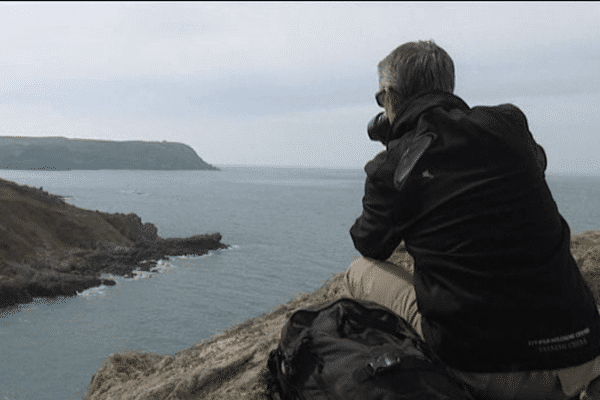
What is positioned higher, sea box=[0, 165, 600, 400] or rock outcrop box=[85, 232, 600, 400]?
rock outcrop box=[85, 232, 600, 400]

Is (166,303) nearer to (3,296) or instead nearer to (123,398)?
(3,296)

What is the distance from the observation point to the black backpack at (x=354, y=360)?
1973 millimetres

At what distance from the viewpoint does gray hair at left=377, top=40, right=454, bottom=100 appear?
7.42ft

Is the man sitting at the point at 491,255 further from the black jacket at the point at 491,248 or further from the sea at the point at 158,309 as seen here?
the sea at the point at 158,309

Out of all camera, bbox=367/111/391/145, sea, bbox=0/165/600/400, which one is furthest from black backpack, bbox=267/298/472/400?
sea, bbox=0/165/600/400

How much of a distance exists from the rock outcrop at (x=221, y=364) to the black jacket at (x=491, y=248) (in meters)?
1.39

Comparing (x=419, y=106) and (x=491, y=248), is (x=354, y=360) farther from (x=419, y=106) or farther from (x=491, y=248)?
(x=419, y=106)

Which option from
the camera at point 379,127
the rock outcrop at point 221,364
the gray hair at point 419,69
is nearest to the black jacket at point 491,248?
the gray hair at point 419,69

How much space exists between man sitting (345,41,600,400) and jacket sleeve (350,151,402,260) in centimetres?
5

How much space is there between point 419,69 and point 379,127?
72 cm

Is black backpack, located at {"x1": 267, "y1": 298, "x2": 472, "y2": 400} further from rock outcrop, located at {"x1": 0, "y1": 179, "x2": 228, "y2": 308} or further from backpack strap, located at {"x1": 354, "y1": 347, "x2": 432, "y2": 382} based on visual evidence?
rock outcrop, located at {"x1": 0, "y1": 179, "x2": 228, "y2": 308}

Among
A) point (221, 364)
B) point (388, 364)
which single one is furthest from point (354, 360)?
point (221, 364)

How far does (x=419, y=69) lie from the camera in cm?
226

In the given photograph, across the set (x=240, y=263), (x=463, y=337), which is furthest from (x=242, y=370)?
(x=240, y=263)
